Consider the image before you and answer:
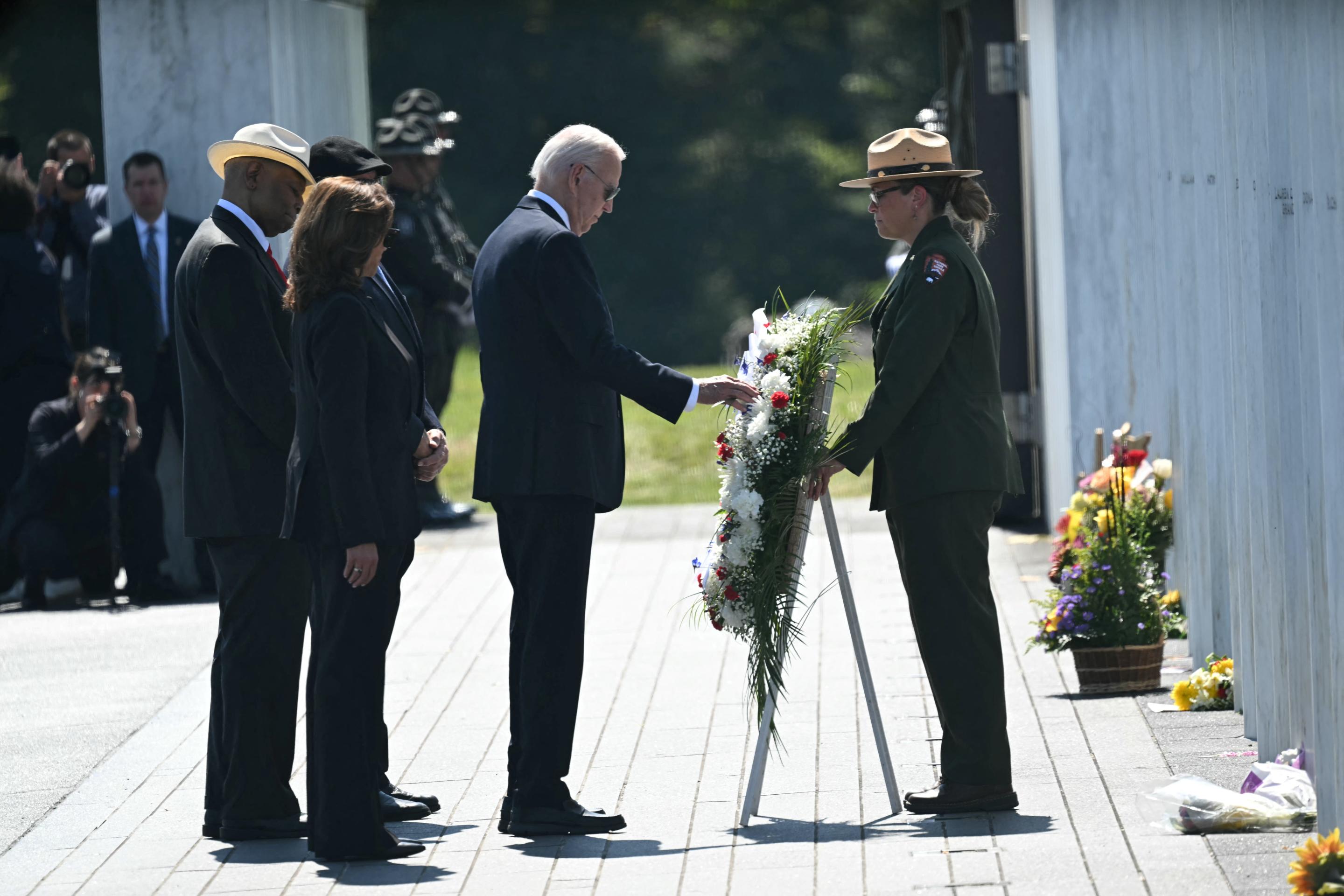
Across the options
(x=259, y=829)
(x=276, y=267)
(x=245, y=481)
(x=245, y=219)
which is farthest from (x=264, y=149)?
(x=259, y=829)

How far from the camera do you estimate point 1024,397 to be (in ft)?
35.2

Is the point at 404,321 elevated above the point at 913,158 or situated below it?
below

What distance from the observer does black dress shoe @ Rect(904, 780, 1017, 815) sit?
522 cm

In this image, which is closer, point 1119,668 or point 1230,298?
point 1230,298

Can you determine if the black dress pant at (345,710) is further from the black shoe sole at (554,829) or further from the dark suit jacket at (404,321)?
the dark suit jacket at (404,321)

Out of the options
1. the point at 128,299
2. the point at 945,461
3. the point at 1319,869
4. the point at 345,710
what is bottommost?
the point at 1319,869

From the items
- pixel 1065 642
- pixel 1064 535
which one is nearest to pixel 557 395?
pixel 1065 642

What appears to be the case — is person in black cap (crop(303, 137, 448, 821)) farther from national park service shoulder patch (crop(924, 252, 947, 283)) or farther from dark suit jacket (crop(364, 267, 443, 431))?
national park service shoulder patch (crop(924, 252, 947, 283))

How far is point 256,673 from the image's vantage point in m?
5.37

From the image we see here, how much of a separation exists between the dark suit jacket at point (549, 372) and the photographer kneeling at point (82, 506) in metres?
4.71

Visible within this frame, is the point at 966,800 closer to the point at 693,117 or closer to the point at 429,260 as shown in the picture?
the point at 429,260

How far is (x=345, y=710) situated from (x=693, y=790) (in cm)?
119

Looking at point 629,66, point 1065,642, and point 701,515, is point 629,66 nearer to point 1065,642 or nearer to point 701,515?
point 701,515

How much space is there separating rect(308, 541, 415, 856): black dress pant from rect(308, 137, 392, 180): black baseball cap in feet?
3.84
